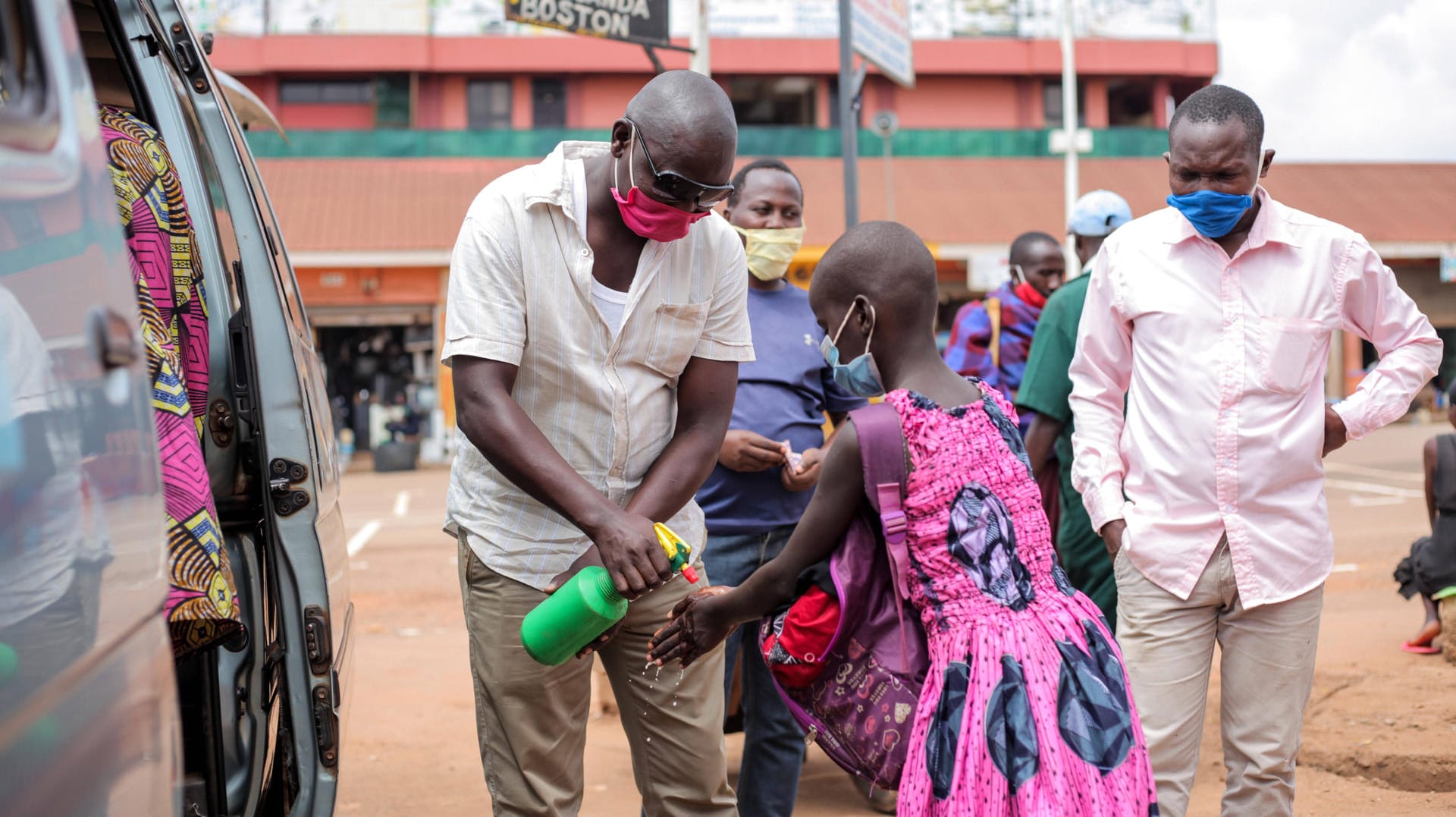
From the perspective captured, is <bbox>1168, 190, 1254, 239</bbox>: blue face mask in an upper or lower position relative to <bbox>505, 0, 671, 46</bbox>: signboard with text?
lower

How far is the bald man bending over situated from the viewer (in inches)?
105

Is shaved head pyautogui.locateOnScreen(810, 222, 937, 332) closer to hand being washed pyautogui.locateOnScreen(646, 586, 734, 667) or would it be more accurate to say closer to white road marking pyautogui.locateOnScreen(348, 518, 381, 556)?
hand being washed pyautogui.locateOnScreen(646, 586, 734, 667)

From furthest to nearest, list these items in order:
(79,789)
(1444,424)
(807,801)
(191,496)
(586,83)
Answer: (586,83), (1444,424), (807,801), (191,496), (79,789)

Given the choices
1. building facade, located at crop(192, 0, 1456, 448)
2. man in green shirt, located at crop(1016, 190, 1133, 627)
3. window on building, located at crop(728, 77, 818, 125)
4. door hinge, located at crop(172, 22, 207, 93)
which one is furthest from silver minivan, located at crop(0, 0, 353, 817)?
window on building, located at crop(728, 77, 818, 125)

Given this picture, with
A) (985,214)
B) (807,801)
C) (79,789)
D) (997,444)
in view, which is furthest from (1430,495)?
(985,214)

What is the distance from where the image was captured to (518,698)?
2.82m

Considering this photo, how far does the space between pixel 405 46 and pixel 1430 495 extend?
2307 cm

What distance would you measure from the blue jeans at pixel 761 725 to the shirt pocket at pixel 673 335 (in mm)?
1035

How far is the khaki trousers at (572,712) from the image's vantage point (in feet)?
9.27

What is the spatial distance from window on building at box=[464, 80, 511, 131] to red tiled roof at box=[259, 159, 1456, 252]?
335 cm

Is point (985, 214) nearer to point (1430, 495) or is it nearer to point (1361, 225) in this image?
point (1361, 225)

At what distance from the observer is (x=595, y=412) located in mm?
2850

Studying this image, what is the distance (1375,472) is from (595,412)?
631 inches

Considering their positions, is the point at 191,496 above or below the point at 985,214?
below
